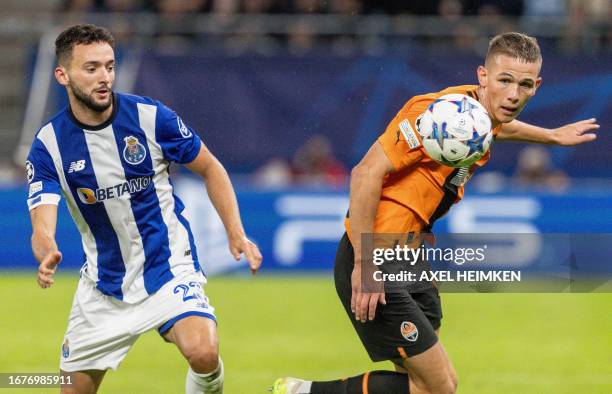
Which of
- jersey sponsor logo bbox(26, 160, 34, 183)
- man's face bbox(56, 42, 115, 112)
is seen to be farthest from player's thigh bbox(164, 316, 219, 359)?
man's face bbox(56, 42, 115, 112)

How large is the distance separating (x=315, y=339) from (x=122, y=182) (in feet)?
16.0

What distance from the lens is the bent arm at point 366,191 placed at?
5965mm

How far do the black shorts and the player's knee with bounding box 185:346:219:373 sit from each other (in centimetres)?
81

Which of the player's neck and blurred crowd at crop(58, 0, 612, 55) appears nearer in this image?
the player's neck

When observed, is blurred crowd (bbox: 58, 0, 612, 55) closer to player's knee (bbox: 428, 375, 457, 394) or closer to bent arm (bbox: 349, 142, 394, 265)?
bent arm (bbox: 349, 142, 394, 265)

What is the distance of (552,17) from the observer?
1712 centimetres

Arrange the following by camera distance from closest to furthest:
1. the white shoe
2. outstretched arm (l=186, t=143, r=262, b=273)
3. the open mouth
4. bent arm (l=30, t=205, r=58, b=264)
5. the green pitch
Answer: bent arm (l=30, t=205, r=58, b=264), the open mouth, outstretched arm (l=186, t=143, r=262, b=273), the white shoe, the green pitch

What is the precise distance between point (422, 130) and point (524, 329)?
20.5ft

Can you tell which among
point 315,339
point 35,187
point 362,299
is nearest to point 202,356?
point 362,299

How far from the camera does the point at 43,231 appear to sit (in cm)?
621

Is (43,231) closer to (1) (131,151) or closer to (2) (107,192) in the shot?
(2) (107,192)

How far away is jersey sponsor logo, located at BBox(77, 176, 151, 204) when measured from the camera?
658 cm

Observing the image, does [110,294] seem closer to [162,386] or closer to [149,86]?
[162,386]

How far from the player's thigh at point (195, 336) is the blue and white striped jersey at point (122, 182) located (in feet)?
1.07
